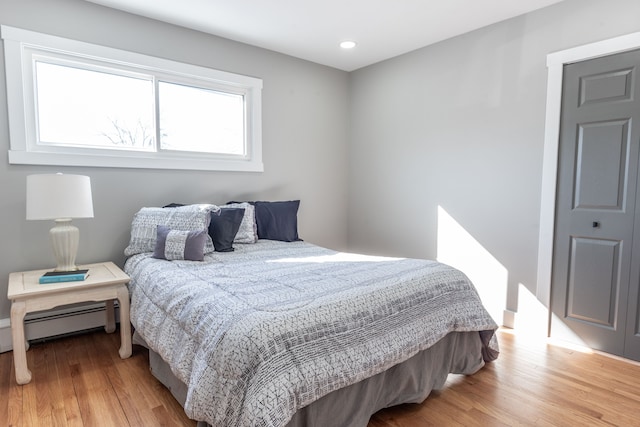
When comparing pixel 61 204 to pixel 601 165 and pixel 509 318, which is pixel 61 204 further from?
pixel 601 165

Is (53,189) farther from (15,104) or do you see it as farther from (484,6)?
(484,6)

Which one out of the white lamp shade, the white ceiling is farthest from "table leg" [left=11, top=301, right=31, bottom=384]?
the white ceiling

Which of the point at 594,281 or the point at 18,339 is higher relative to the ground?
the point at 594,281

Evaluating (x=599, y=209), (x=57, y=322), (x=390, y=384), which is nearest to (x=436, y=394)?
(x=390, y=384)

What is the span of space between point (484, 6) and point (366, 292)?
7.73ft

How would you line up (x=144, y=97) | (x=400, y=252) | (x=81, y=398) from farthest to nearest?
1. (x=400, y=252)
2. (x=144, y=97)
3. (x=81, y=398)

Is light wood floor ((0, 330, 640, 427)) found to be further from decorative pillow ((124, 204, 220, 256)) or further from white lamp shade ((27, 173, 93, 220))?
white lamp shade ((27, 173, 93, 220))

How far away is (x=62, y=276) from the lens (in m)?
2.16

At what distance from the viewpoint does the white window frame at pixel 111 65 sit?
2381 millimetres

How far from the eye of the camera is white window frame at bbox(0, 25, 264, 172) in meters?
2.38

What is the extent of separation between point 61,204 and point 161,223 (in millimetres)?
611

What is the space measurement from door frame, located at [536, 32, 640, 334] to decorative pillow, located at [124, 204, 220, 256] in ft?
8.21

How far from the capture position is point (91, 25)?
2625 mm

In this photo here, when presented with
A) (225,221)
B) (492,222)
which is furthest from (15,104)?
(492,222)
